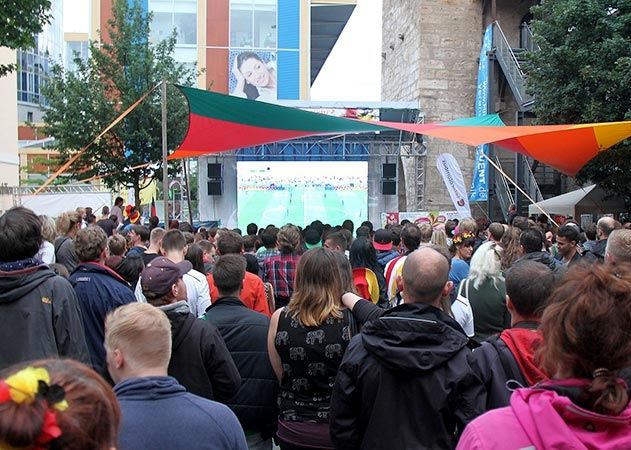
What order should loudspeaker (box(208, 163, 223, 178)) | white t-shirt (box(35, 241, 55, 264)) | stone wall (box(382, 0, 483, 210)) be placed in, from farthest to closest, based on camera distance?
stone wall (box(382, 0, 483, 210)), loudspeaker (box(208, 163, 223, 178)), white t-shirt (box(35, 241, 55, 264))

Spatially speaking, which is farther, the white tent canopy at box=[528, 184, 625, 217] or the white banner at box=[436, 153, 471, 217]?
the white tent canopy at box=[528, 184, 625, 217]

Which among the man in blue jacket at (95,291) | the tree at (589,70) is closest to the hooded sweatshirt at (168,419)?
the man in blue jacket at (95,291)

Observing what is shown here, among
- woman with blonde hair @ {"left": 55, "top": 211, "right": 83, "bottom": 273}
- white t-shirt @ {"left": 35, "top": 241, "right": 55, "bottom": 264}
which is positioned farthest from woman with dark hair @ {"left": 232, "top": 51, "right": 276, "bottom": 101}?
white t-shirt @ {"left": 35, "top": 241, "right": 55, "bottom": 264}

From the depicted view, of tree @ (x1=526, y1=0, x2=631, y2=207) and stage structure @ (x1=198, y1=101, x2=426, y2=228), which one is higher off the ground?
tree @ (x1=526, y1=0, x2=631, y2=207)

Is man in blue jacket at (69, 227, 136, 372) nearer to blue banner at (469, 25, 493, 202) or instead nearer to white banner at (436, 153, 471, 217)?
white banner at (436, 153, 471, 217)

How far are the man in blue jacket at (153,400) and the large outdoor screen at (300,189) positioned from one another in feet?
63.3

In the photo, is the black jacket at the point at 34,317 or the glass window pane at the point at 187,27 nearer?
the black jacket at the point at 34,317

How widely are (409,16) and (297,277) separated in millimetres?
23295

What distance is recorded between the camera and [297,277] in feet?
12.0

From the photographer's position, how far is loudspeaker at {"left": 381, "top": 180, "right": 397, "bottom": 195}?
2208 cm

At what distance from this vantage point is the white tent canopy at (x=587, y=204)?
57.1 ft

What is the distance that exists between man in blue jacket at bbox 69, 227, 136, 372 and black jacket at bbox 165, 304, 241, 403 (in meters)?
1.34

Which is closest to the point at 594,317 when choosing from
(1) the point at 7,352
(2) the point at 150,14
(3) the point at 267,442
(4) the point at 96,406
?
(4) the point at 96,406

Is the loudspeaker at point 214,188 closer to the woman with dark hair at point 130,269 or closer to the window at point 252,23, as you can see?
the woman with dark hair at point 130,269
